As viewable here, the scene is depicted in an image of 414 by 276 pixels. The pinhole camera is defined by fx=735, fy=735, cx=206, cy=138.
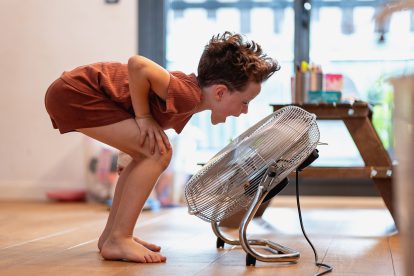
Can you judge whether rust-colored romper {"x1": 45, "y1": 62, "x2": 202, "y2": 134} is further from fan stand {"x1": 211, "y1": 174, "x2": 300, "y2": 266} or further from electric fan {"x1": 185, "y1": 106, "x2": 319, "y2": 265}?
fan stand {"x1": 211, "y1": 174, "x2": 300, "y2": 266}

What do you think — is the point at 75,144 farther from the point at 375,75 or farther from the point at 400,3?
the point at 400,3

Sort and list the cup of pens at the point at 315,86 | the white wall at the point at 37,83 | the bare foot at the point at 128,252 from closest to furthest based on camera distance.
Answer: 1. the bare foot at the point at 128,252
2. the cup of pens at the point at 315,86
3. the white wall at the point at 37,83

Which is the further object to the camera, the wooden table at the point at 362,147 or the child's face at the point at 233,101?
the wooden table at the point at 362,147

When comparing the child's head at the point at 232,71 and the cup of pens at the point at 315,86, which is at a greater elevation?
the child's head at the point at 232,71

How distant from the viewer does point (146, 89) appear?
1.97 meters

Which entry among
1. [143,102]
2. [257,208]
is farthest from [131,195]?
[257,208]

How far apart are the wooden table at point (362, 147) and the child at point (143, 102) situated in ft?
2.73

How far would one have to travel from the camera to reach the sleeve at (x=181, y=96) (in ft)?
6.38

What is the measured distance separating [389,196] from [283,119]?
91 cm

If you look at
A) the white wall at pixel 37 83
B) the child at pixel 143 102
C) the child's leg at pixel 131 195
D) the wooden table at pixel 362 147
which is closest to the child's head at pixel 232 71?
the child at pixel 143 102

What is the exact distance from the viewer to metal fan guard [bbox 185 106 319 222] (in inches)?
74.9

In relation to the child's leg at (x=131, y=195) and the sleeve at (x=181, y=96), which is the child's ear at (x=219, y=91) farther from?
the child's leg at (x=131, y=195)

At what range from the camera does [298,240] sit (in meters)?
2.44

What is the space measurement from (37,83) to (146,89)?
273 centimetres
